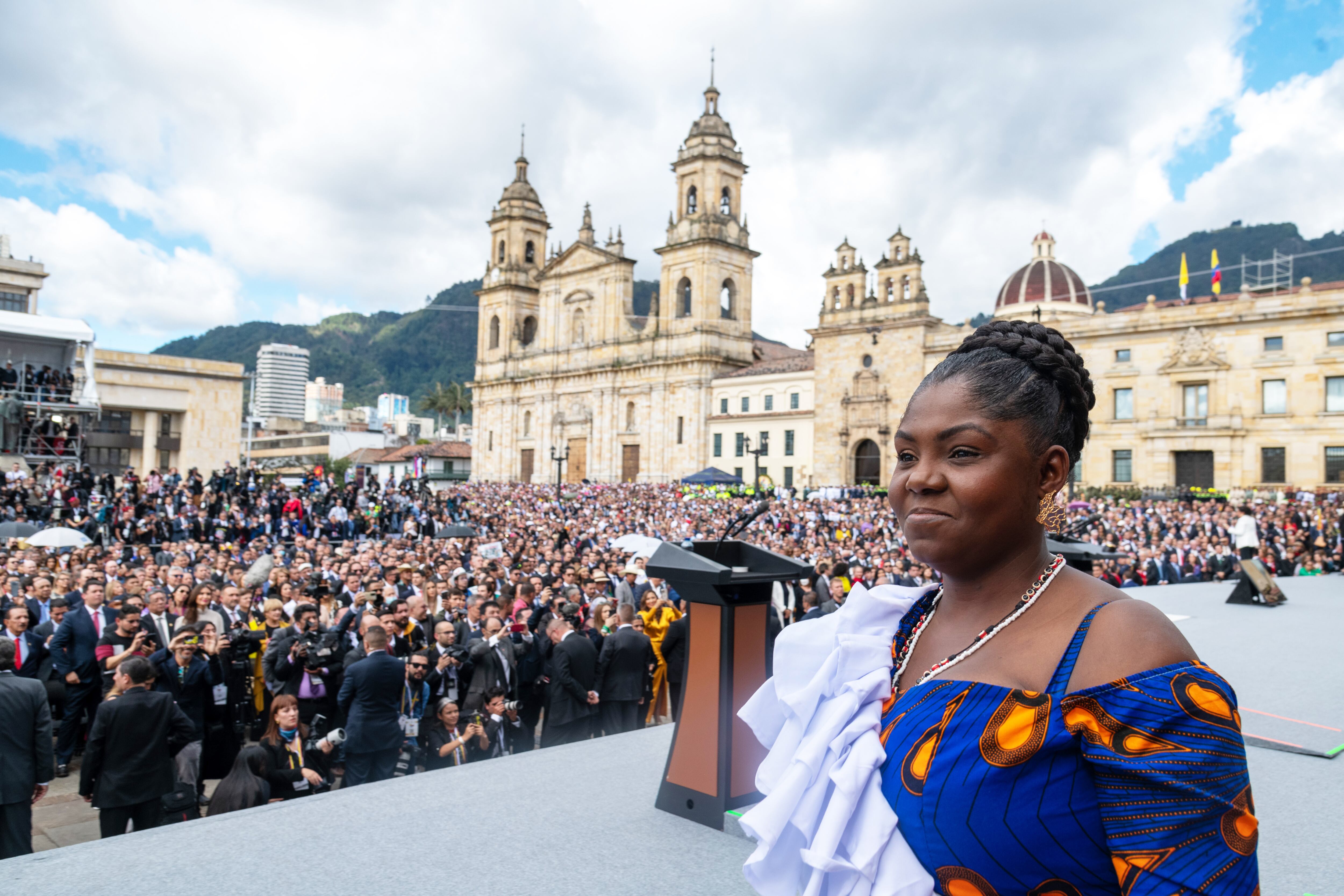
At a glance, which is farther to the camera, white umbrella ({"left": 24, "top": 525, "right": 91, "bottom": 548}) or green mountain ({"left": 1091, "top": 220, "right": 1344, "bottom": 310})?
green mountain ({"left": 1091, "top": 220, "right": 1344, "bottom": 310})

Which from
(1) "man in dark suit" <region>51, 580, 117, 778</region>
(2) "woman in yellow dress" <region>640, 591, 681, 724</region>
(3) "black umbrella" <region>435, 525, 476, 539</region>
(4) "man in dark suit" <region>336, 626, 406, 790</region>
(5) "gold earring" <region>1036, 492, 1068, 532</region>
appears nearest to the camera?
(5) "gold earring" <region>1036, 492, 1068, 532</region>

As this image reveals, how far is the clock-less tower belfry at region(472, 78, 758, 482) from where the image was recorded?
165 ft

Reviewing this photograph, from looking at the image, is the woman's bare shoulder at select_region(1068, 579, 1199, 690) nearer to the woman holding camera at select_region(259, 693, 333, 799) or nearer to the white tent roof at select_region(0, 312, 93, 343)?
the woman holding camera at select_region(259, 693, 333, 799)

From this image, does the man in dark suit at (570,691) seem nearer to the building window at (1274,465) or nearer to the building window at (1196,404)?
the building window at (1196,404)

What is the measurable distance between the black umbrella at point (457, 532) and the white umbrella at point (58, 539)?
289 inches

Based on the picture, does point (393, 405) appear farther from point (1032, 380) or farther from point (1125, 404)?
point (1032, 380)

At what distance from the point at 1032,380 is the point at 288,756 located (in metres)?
5.52

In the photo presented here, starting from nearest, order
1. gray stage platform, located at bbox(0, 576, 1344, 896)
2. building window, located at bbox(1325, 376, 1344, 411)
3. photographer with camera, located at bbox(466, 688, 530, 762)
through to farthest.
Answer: gray stage platform, located at bbox(0, 576, 1344, 896)
photographer with camera, located at bbox(466, 688, 530, 762)
building window, located at bbox(1325, 376, 1344, 411)

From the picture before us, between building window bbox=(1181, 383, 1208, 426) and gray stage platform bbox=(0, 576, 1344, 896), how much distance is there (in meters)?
35.2

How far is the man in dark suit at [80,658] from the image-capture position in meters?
6.68

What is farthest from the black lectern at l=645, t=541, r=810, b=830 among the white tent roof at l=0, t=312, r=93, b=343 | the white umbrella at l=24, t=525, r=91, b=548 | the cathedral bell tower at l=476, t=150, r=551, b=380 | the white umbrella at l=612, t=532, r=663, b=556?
the cathedral bell tower at l=476, t=150, r=551, b=380

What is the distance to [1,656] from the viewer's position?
5.01m

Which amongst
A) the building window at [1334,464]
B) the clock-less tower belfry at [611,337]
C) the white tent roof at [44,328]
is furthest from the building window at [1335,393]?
the white tent roof at [44,328]

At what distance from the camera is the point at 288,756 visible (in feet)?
17.9
